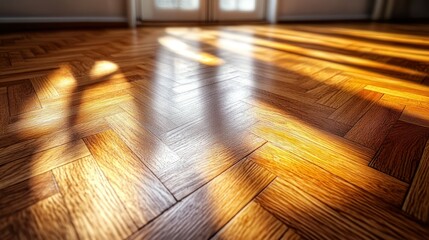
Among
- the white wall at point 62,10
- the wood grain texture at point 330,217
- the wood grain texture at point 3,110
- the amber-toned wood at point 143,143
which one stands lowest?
the wood grain texture at point 330,217

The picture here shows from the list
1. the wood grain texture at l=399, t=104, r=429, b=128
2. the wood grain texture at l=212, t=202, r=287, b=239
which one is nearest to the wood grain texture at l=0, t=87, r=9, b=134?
the wood grain texture at l=212, t=202, r=287, b=239

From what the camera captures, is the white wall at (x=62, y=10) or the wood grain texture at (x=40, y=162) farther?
the white wall at (x=62, y=10)

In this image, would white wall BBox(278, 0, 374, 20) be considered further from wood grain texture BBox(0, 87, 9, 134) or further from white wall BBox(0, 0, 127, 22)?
wood grain texture BBox(0, 87, 9, 134)

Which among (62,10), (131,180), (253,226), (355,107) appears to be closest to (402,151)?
(355,107)

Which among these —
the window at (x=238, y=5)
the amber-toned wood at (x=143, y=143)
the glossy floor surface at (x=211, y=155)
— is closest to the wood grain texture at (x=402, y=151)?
the glossy floor surface at (x=211, y=155)

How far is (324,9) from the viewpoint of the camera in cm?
312

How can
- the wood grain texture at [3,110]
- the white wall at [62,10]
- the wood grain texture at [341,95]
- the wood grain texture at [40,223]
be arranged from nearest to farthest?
the wood grain texture at [40,223]
the wood grain texture at [3,110]
the wood grain texture at [341,95]
the white wall at [62,10]

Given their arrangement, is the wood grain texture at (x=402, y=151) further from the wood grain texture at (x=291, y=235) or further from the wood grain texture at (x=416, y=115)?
the wood grain texture at (x=291, y=235)

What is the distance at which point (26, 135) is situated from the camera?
0.45 metres

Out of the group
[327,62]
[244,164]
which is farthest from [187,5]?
[244,164]

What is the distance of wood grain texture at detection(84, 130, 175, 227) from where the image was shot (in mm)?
301

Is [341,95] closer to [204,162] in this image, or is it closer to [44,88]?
[204,162]

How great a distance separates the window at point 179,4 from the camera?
228 centimetres

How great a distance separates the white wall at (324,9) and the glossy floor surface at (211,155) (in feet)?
7.64
